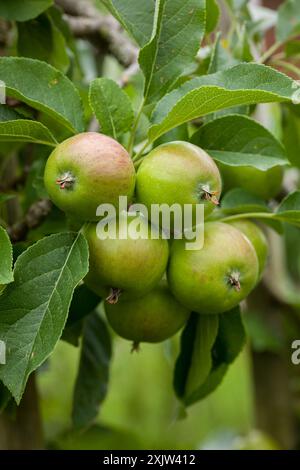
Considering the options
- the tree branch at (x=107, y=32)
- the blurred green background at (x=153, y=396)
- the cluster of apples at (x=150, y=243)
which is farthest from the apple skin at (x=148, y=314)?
the blurred green background at (x=153, y=396)

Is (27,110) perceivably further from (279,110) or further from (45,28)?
(279,110)

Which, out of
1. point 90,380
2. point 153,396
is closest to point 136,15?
point 90,380

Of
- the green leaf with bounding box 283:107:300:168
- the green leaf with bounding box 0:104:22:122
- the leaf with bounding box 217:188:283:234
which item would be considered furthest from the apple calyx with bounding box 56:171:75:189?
the green leaf with bounding box 283:107:300:168

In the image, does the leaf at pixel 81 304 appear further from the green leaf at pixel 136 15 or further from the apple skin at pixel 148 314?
the green leaf at pixel 136 15

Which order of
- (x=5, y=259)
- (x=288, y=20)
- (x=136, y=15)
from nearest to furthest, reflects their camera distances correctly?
(x=5, y=259) → (x=136, y=15) → (x=288, y=20)

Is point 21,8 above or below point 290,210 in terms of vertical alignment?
above

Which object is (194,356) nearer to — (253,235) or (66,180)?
(253,235)
